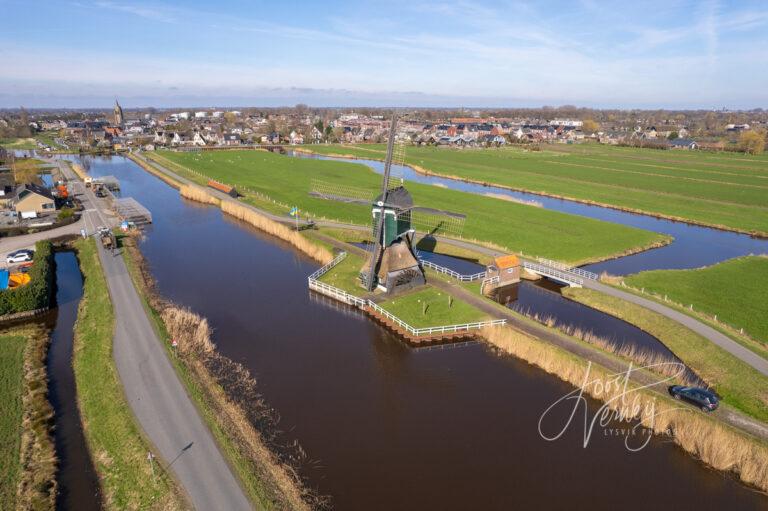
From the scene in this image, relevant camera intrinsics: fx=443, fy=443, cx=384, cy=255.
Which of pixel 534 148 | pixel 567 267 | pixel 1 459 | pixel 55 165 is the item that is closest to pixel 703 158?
pixel 534 148

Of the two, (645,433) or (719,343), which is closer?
(645,433)

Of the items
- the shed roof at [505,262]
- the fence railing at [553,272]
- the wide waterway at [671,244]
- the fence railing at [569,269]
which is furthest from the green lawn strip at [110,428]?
the fence railing at [569,269]

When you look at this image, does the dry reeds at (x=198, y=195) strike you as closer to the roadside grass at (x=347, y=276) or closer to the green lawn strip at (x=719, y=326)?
the roadside grass at (x=347, y=276)

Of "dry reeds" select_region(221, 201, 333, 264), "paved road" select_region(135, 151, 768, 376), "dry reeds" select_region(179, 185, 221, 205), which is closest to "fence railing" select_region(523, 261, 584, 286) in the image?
"paved road" select_region(135, 151, 768, 376)

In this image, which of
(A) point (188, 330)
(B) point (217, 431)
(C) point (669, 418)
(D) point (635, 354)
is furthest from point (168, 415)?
(D) point (635, 354)

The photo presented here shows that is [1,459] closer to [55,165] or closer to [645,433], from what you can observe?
[645,433]

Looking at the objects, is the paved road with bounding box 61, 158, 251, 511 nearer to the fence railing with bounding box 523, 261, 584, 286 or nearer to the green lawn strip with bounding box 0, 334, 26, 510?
the green lawn strip with bounding box 0, 334, 26, 510
